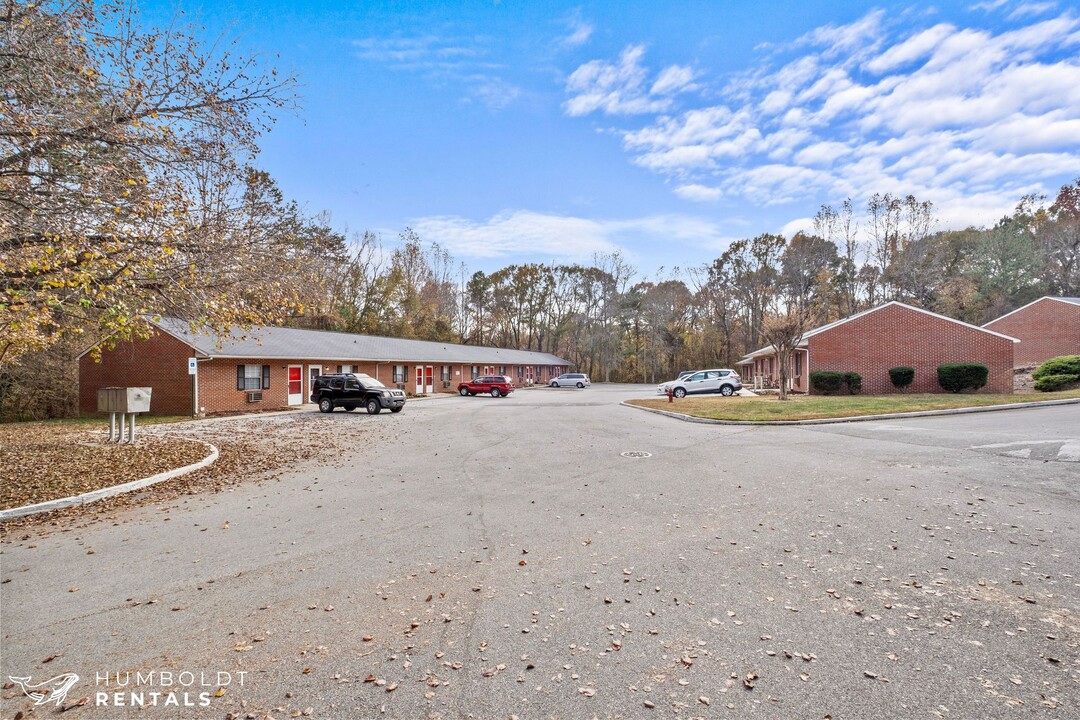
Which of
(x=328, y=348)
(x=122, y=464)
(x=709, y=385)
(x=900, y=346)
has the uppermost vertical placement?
(x=328, y=348)

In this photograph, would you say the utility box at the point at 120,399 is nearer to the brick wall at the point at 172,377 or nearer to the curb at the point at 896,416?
the brick wall at the point at 172,377

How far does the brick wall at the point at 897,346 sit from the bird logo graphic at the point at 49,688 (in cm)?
2892

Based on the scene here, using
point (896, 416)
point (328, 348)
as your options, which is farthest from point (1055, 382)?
point (328, 348)

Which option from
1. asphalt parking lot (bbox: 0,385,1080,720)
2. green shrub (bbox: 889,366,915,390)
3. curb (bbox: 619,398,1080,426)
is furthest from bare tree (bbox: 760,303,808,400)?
asphalt parking lot (bbox: 0,385,1080,720)

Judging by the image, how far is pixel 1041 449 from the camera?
31.7ft

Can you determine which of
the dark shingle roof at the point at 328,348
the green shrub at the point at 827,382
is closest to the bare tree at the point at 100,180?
the dark shingle roof at the point at 328,348

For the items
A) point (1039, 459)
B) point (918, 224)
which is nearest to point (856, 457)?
point (1039, 459)

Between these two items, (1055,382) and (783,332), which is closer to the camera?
(1055,382)

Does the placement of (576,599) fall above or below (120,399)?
below

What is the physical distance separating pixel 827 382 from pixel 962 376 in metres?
5.63

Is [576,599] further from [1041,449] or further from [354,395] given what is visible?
[354,395]

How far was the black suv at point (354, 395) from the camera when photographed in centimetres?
2306

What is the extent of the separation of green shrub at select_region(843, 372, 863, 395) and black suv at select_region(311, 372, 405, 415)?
2156cm

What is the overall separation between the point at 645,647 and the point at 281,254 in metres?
9.70
